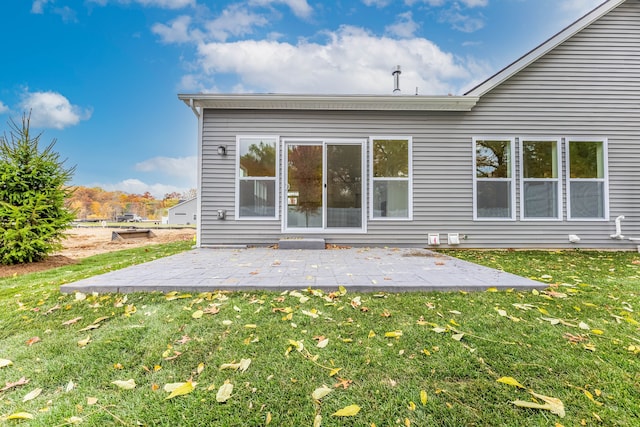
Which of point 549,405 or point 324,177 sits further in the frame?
point 324,177

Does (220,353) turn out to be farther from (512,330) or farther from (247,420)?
(512,330)

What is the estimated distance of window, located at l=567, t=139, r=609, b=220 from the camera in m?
5.72

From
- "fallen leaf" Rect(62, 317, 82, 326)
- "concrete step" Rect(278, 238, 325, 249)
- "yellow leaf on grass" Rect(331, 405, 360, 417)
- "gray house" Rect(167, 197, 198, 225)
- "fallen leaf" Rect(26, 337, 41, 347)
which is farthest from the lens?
"gray house" Rect(167, 197, 198, 225)

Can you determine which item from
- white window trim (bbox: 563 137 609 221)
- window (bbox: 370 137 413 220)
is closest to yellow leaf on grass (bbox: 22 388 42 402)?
window (bbox: 370 137 413 220)

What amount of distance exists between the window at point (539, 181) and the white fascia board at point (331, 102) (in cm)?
164

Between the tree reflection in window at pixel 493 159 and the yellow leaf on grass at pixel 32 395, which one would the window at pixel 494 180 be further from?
the yellow leaf on grass at pixel 32 395

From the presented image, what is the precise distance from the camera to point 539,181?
5.74 m

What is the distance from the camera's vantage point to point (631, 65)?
229 inches

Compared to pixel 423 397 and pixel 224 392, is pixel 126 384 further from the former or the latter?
pixel 423 397

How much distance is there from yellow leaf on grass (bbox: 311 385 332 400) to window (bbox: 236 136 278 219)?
4.61 meters

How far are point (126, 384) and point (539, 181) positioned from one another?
7206mm

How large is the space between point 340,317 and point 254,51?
13.5m

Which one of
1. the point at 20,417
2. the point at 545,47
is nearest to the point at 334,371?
the point at 20,417

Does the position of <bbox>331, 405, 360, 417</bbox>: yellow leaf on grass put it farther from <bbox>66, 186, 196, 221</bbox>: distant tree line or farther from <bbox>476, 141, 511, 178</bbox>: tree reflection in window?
<bbox>66, 186, 196, 221</bbox>: distant tree line
